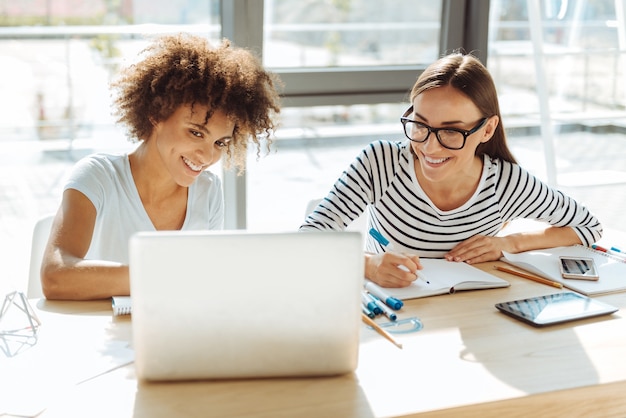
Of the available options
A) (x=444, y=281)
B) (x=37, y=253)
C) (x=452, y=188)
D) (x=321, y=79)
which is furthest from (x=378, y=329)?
(x=321, y=79)

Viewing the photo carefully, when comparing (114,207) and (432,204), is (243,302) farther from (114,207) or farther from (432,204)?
(432,204)

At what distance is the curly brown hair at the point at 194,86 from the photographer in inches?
72.0

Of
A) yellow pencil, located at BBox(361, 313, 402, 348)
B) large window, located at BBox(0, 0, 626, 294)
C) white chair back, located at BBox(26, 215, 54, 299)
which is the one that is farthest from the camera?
large window, located at BBox(0, 0, 626, 294)

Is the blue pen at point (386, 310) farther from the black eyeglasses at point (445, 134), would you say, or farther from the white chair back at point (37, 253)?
the white chair back at point (37, 253)

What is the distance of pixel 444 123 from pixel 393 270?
429mm

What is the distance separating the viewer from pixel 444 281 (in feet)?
5.42

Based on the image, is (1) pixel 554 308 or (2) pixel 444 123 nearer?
(1) pixel 554 308

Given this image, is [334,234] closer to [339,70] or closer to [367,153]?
[367,153]

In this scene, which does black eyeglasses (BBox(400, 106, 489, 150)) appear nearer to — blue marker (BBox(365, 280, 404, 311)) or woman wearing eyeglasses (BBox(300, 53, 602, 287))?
woman wearing eyeglasses (BBox(300, 53, 602, 287))

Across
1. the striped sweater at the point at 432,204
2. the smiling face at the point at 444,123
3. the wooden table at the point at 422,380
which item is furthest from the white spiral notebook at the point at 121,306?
the smiling face at the point at 444,123

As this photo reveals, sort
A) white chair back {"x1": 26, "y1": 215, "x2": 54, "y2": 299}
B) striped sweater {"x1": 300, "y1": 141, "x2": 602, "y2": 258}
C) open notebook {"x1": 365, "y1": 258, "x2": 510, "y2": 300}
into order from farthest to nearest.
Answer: striped sweater {"x1": 300, "y1": 141, "x2": 602, "y2": 258} < white chair back {"x1": 26, "y1": 215, "x2": 54, "y2": 299} < open notebook {"x1": 365, "y1": 258, "x2": 510, "y2": 300}

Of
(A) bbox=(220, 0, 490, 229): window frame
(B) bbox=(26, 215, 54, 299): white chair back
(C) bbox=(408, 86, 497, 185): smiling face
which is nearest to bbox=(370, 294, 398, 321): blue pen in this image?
(C) bbox=(408, 86, 497, 185): smiling face

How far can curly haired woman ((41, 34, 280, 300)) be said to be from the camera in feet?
5.97

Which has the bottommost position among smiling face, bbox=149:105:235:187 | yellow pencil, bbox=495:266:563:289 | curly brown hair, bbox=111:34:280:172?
yellow pencil, bbox=495:266:563:289
